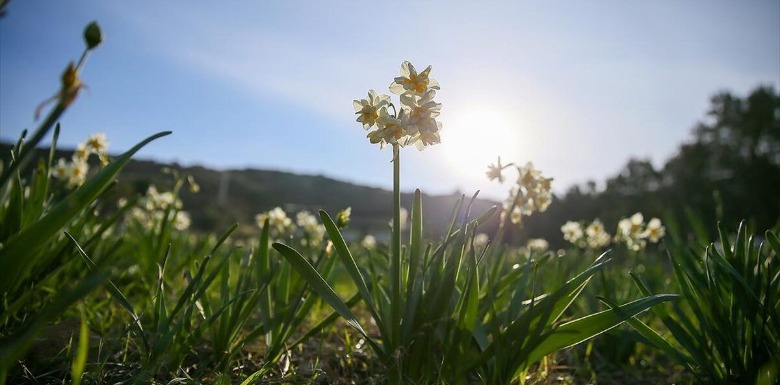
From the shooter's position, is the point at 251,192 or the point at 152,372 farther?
the point at 251,192

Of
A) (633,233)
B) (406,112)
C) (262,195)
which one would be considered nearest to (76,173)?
(406,112)

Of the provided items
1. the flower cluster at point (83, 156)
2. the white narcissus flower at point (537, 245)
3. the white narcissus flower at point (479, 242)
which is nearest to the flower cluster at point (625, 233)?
the white narcissus flower at point (537, 245)

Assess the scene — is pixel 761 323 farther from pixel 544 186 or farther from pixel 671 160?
pixel 671 160

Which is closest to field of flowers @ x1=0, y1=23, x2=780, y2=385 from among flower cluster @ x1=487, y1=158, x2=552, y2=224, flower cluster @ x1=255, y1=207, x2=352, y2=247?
flower cluster @ x1=487, y1=158, x2=552, y2=224

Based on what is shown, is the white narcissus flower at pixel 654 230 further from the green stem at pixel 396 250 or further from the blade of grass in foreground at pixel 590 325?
the green stem at pixel 396 250

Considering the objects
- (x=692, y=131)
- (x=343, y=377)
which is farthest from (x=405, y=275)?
(x=692, y=131)

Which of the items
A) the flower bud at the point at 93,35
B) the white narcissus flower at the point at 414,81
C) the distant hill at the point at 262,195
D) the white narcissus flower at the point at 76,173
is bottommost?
the distant hill at the point at 262,195

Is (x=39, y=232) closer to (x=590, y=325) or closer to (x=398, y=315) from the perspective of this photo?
(x=398, y=315)
